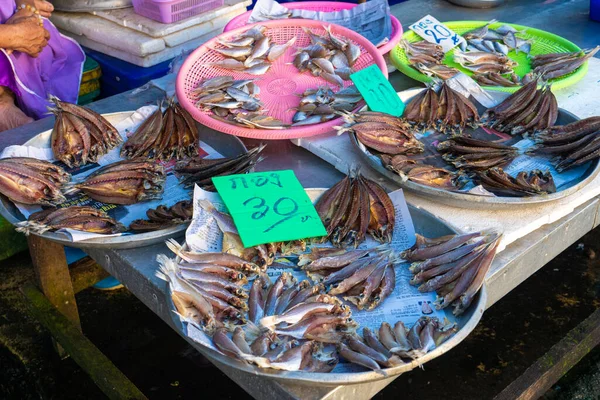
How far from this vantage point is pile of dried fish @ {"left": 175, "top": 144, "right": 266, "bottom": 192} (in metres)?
2.51

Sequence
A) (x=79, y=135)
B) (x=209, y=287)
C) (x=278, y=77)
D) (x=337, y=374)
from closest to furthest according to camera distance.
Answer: (x=337, y=374) < (x=209, y=287) < (x=79, y=135) < (x=278, y=77)

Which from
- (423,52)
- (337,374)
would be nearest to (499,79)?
(423,52)

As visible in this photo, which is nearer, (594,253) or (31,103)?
(31,103)

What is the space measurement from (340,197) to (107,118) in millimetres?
1284

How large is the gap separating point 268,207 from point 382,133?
2.36ft

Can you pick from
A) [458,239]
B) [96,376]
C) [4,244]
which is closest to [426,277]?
[458,239]

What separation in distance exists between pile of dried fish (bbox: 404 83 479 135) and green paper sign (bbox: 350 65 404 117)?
0.25ft

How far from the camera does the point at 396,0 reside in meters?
6.08

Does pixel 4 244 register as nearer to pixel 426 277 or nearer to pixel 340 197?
pixel 340 197

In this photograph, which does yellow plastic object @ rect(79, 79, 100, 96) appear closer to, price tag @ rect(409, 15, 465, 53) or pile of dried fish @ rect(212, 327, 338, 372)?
price tag @ rect(409, 15, 465, 53)

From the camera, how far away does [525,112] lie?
2.95 meters

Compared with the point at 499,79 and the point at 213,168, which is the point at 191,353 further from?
the point at 499,79

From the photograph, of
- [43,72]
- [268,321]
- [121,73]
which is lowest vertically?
[121,73]

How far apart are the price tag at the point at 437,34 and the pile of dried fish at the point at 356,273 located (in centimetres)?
204
